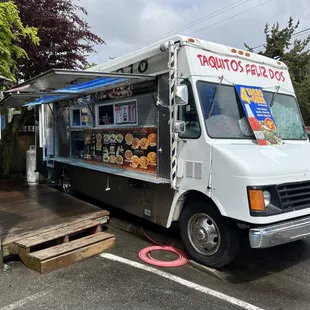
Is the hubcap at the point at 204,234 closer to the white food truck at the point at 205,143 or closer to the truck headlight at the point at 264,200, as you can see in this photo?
the white food truck at the point at 205,143

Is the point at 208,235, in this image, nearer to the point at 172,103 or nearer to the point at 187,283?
the point at 187,283

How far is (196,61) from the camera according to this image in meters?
4.40

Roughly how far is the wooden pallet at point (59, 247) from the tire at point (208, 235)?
1199 mm

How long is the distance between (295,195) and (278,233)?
0.56 meters

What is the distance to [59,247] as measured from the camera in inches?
173

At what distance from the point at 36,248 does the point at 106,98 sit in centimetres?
292

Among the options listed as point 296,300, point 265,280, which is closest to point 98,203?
point 265,280

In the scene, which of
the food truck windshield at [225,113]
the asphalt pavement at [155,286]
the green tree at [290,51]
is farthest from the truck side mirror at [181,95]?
the green tree at [290,51]

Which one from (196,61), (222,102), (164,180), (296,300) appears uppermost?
(196,61)

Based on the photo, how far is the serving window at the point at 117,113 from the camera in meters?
5.60

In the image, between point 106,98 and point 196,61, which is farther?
point 106,98

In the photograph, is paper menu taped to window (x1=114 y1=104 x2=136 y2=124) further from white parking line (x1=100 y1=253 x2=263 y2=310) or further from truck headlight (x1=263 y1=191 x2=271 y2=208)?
truck headlight (x1=263 y1=191 x2=271 y2=208)

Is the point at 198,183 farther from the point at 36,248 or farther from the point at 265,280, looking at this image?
the point at 36,248

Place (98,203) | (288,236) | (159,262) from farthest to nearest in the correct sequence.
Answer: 1. (98,203)
2. (159,262)
3. (288,236)
